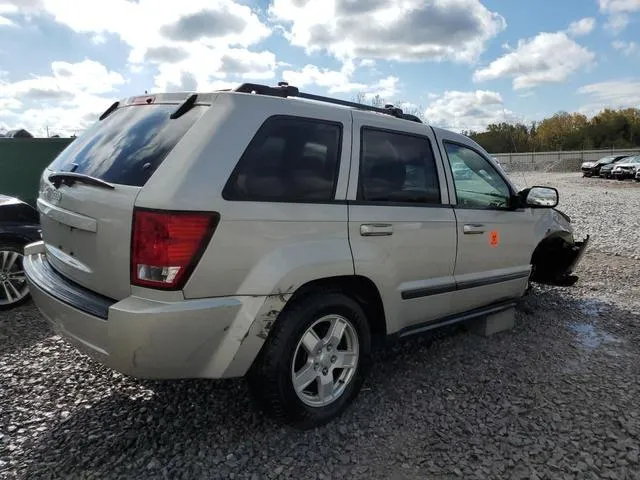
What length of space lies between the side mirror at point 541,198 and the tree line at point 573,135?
229 feet

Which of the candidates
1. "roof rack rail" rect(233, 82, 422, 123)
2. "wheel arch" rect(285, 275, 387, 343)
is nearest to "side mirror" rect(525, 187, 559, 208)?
"roof rack rail" rect(233, 82, 422, 123)

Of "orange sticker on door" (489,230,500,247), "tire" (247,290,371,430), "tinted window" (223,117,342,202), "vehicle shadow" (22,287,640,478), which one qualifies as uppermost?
"tinted window" (223,117,342,202)

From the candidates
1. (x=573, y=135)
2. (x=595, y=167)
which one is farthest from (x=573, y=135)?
(x=595, y=167)

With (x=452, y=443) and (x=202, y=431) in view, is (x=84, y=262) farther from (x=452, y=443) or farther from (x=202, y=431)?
(x=452, y=443)

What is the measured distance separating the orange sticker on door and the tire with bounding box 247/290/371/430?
149 cm

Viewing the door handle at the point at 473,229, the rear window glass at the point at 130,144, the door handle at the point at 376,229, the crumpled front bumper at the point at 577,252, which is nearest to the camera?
the rear window glass at the point at 130,144

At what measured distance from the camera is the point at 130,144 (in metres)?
2.77

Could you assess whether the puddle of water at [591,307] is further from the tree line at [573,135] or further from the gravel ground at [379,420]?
the tree line at [573,135]

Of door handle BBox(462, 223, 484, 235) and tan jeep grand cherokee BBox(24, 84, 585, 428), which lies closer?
tan jeep grand cherokee BBox(24, 84, 585, 428)

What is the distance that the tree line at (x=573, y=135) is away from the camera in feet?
251

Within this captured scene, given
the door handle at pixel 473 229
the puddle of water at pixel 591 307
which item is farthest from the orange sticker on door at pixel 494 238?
the puddle of water at pixel 591 307

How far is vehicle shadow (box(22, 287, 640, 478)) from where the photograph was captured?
262cm

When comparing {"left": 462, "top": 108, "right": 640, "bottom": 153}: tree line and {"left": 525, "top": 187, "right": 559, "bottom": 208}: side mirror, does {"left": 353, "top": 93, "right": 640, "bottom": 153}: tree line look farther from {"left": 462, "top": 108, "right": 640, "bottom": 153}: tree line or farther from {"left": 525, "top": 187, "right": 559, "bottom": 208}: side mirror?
{"left": 525, "top": 187, "right": 559, "bottom": 208}: side mirror

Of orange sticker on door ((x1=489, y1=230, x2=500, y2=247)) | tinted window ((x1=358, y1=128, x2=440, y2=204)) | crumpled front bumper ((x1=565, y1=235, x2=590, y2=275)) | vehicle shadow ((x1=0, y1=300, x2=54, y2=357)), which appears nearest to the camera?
tinted window ((x1=358, y1=128, x2=440, y2=204))
